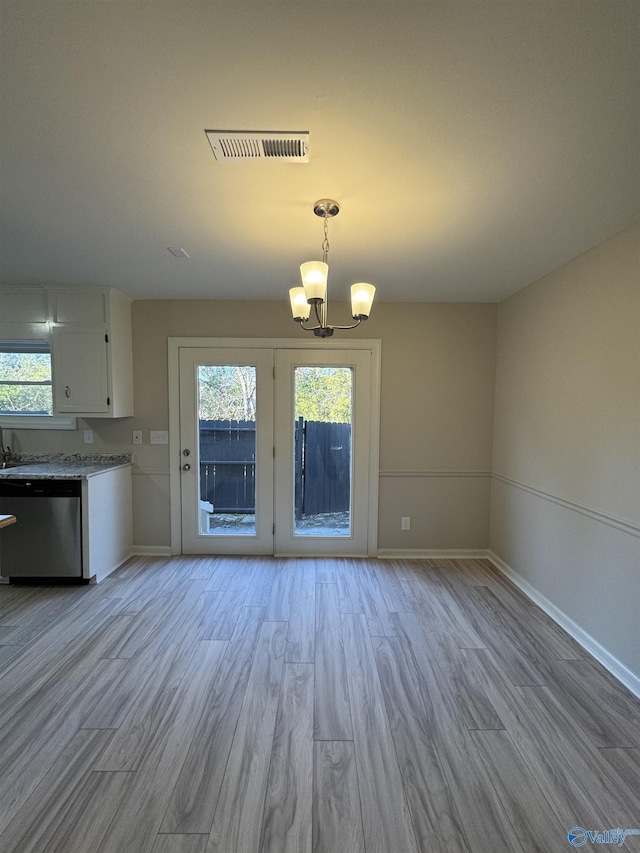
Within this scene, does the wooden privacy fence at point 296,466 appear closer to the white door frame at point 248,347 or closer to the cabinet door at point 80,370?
the white door frame at point 248,347

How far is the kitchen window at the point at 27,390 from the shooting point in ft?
11.3

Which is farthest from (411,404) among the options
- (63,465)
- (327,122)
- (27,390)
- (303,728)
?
(27,390)

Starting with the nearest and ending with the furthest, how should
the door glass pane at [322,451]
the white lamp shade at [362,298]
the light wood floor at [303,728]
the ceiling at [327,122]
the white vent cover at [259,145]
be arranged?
the ceiling at [327,122]
the light wood floor at [303,728]
the white vent cover at [259,145]
the white lamp shade at [362,298]
the door glass pane at [322,451]

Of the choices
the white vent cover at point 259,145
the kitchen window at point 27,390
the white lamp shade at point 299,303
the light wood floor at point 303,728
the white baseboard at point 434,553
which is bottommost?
the light wood floor at point 303,728

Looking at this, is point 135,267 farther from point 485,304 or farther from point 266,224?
point 485,304

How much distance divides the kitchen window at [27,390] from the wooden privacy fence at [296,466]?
1376mm

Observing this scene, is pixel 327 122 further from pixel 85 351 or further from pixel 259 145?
pixel 85 351

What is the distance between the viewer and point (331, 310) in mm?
3504

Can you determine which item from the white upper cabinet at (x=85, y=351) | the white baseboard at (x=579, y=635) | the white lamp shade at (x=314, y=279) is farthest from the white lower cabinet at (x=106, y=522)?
the white baseboard at (x=579, y=635)

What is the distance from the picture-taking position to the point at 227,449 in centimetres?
362

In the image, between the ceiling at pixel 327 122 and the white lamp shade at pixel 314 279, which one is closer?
the ceiling at pixel 327 122

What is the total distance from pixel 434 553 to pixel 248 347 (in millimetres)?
2737

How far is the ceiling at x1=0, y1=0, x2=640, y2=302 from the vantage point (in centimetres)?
102

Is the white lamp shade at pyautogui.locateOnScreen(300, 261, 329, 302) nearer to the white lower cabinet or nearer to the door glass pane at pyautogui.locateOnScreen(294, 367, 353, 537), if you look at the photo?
the door glass pane at pyautogui.locateOnScreen(294, 367, 353, 537)
